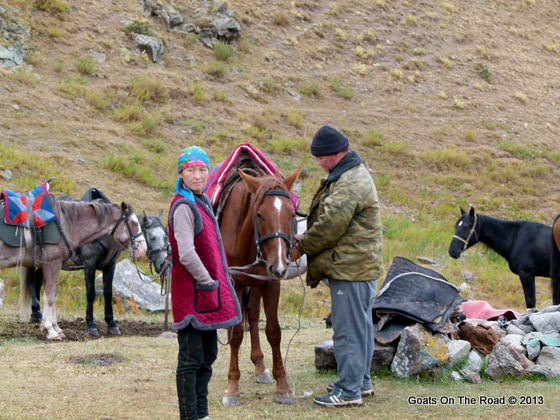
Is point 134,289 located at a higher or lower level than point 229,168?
lower

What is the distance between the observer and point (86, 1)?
26125 millimetres

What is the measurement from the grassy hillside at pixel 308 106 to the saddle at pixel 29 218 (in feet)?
20.8

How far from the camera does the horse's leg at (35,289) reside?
9.80 m

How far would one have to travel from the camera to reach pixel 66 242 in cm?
916

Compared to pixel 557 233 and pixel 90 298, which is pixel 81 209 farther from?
pixel 557 233

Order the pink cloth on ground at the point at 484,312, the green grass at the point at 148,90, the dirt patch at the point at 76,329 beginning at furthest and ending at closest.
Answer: the green grass at the point at 148,90, the dirt patch at the point at 76,329, the pink cloth on ground at the point at 484,312

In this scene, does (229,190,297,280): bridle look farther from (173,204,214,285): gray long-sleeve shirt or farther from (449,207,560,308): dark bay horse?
(449,207,560,308): dark bay horse

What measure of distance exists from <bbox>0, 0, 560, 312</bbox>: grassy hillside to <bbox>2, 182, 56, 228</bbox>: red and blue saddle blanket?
6.42 meters

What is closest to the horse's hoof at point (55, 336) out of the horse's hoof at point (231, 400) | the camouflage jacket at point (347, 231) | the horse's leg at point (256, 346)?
the horse's leg at point (256, 346)

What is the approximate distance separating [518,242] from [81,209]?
8156mm

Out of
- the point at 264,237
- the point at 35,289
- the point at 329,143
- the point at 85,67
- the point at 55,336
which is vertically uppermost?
the point at 85,67

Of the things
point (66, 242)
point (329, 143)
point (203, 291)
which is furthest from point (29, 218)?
point (203, 291)

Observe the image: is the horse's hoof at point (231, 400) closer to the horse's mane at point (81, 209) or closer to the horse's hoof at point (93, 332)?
the horse's hoof at point (93, 332)

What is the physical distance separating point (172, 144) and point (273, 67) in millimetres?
8887
